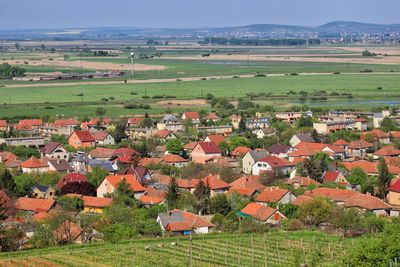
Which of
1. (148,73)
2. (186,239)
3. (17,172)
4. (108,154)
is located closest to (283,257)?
(186,239)

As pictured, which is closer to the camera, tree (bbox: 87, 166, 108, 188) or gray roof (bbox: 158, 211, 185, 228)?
gray roof (bbox: 158, 211, 185, 228)

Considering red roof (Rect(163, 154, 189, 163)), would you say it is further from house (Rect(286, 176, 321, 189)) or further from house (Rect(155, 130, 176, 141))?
house (Rect(286, 176, 321, 189))

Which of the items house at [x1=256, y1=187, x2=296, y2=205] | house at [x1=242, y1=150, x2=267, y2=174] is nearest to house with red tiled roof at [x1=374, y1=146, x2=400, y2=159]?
house at [x1=242, y1=150, x2=267, y2=174]

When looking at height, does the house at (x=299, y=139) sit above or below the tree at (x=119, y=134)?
above

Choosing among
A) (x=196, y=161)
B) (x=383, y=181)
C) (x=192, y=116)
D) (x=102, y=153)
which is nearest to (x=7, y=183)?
(x=102, y=153)

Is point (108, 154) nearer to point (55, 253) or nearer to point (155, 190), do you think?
point (155, 190)

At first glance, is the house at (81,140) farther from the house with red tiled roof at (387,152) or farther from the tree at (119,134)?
the house with red tiled roof at (387,152)

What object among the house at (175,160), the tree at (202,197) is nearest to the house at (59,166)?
the house at (175,160)
